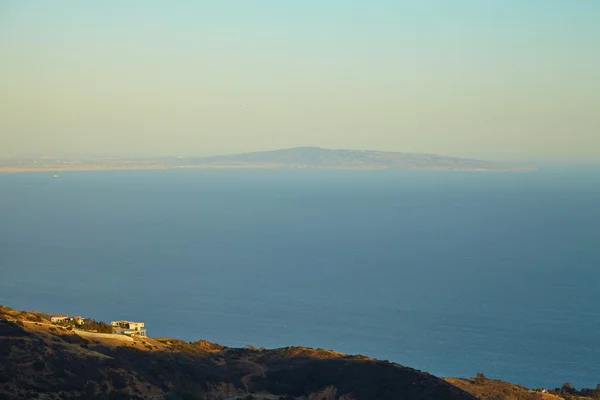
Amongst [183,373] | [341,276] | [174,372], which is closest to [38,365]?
[174,372]

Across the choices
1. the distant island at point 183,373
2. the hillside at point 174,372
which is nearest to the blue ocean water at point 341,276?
the distant island at point 183,373

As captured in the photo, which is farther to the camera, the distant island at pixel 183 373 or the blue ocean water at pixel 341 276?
the blue ocean water at pixel 341 276

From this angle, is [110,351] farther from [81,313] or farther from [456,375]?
[81,313]

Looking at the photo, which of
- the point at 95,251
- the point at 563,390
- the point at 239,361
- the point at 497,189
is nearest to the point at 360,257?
the point at 95,251

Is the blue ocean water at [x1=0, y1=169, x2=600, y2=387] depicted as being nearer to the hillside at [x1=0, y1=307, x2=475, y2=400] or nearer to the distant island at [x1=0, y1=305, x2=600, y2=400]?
the distant island at [x1=0, y1=305, x2=600, y2=400]

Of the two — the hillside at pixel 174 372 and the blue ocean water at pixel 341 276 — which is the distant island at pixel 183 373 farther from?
the blue ocean water at pixel 341 276

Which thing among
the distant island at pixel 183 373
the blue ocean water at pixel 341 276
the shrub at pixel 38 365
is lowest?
the blue ocean water at pixel 341 276

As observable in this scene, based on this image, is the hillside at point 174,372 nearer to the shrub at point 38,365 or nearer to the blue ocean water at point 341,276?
the shrub at point 38,365

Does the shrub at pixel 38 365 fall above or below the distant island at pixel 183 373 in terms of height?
above
